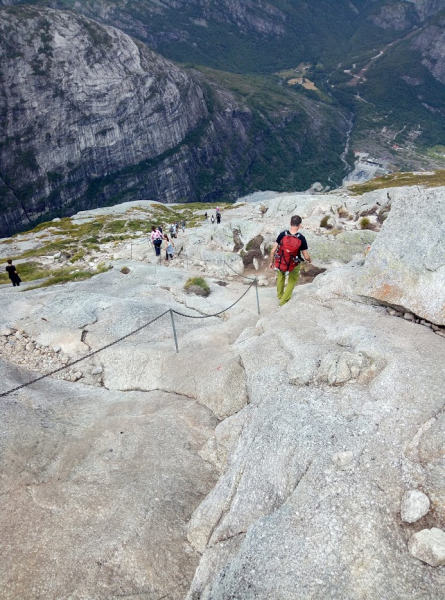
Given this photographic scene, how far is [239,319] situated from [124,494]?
980 cm

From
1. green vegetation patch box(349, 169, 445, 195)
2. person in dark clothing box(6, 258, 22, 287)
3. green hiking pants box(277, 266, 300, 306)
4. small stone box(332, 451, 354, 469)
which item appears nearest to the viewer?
small stone box(332, 451, 354, 469)

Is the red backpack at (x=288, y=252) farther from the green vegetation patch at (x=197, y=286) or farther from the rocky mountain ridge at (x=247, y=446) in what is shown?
the green vegetation patch at (x=197, y=286)

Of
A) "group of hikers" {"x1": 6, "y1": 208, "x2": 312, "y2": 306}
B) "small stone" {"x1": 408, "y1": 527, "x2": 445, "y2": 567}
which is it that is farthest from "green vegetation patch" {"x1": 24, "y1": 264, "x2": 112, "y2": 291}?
"small stone" {"x1": 408, "y1": 527, "x2": 445, "y2": 567}

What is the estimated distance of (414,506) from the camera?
6.34 meters

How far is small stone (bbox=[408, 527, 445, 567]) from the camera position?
18.3 ft

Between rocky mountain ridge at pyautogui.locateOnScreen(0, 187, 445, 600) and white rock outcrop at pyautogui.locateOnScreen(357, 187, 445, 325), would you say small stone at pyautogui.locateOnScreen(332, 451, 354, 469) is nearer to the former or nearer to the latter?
rocky mountain ridge at pyautogui.locateOnScreen(0, 187, 445, 600)

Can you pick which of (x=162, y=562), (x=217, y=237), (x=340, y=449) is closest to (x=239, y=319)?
(x=340, y=449)

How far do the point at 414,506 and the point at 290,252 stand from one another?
10199mm

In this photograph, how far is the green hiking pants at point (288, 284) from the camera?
16380 mm

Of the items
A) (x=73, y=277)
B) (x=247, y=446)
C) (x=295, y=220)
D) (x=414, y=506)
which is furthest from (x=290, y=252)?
(x=73, y=277)

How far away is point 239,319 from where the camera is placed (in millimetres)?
17328

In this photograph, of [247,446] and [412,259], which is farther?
[412,259]

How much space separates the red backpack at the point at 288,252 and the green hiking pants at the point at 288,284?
68 centimetres

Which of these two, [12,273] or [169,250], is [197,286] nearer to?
[169,250]
